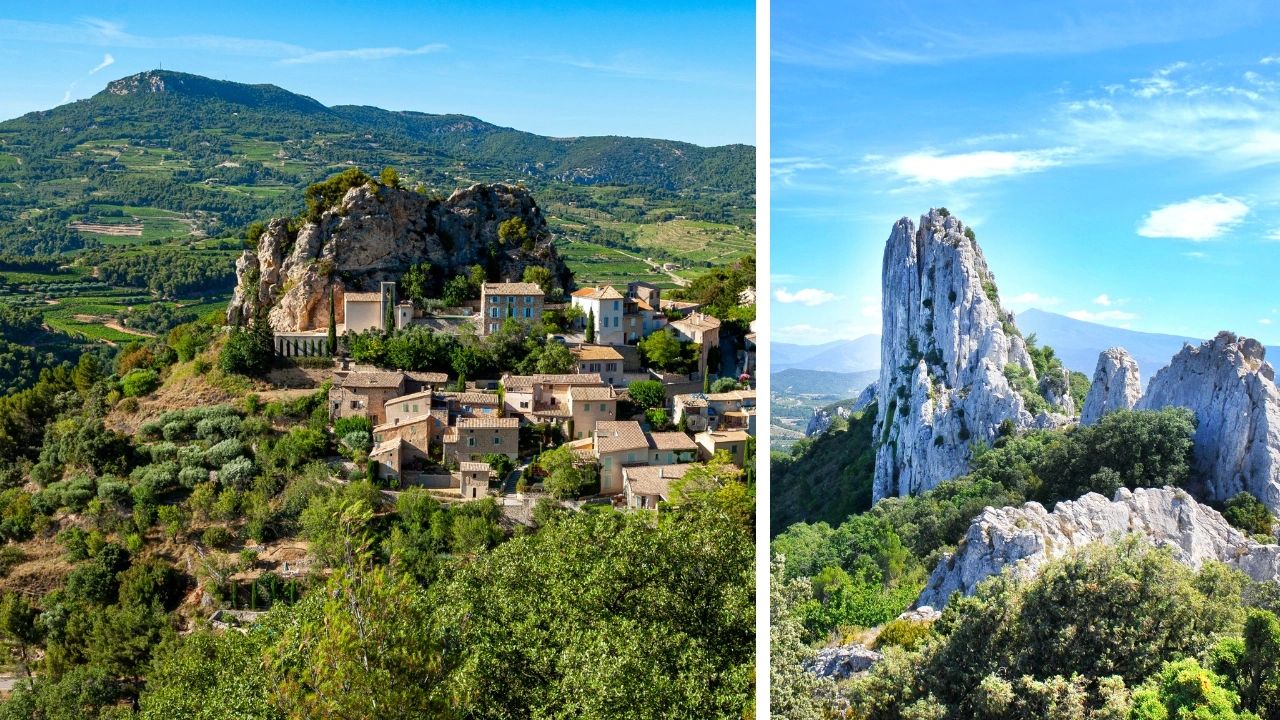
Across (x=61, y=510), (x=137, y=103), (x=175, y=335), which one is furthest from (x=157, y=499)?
(x=137, y=103)

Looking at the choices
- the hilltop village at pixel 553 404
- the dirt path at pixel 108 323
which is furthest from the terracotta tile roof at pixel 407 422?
the dirt path at pixel 108 323

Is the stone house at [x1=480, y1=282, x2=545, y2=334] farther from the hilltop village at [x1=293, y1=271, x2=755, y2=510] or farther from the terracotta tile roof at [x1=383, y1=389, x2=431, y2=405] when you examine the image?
the terracotta tile roof at [x1=383, y1=389, x2=431, y2=405]

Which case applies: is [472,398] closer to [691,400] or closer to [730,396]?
[691,400]

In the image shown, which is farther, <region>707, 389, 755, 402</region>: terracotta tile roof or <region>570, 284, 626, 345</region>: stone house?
<region>570, 284, 626, 345</region>: stone house

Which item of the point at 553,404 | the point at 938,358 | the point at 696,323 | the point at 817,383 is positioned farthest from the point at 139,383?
the point at 938,358

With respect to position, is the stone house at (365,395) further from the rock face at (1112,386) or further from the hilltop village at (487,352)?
the rock face at (1112,386)

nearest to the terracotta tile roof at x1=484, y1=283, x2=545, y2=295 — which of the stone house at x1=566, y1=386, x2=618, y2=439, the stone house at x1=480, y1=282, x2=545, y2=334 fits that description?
the stone house at x1=480, y1=282, x2=545, y2=334
